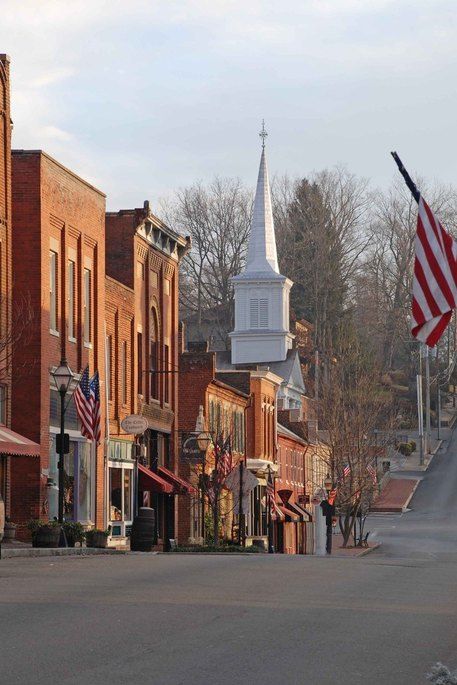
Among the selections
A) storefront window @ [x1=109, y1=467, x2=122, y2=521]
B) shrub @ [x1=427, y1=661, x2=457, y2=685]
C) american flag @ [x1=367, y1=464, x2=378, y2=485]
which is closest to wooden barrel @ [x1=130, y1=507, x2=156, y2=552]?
storefront window @ [x1=109, y1=467, x2=122, y2=521]

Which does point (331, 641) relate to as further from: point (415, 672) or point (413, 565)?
point (413, 565)

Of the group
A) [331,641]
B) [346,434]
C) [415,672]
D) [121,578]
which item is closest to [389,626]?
[331,641]

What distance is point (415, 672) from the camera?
1170 centimetres

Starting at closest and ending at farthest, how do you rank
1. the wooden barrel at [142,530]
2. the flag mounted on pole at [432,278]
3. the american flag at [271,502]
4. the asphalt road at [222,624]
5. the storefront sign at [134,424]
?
the asphalt road at [222,624], the flag mounted on pole at [432,278], the wooden barrel at [142,530], the storefront sign at [134,424], the american flag at [271,502]

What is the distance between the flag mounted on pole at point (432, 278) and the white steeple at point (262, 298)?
84990 mm

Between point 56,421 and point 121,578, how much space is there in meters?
18.4

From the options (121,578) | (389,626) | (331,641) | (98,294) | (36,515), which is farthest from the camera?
(98,294)

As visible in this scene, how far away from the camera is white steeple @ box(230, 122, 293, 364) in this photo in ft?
328

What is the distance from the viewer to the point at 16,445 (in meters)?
33.2

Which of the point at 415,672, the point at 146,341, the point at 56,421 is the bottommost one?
the point at 415,672

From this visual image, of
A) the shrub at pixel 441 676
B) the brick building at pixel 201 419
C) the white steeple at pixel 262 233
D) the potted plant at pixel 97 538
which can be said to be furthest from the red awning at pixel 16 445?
the white steeple at pixel 262 233

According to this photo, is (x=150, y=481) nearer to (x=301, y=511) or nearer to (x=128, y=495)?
(x=128, y=495)

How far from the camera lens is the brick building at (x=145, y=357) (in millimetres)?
44969

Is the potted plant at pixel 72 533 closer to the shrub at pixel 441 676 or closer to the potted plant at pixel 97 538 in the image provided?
the potted plant at pixel 97 538
